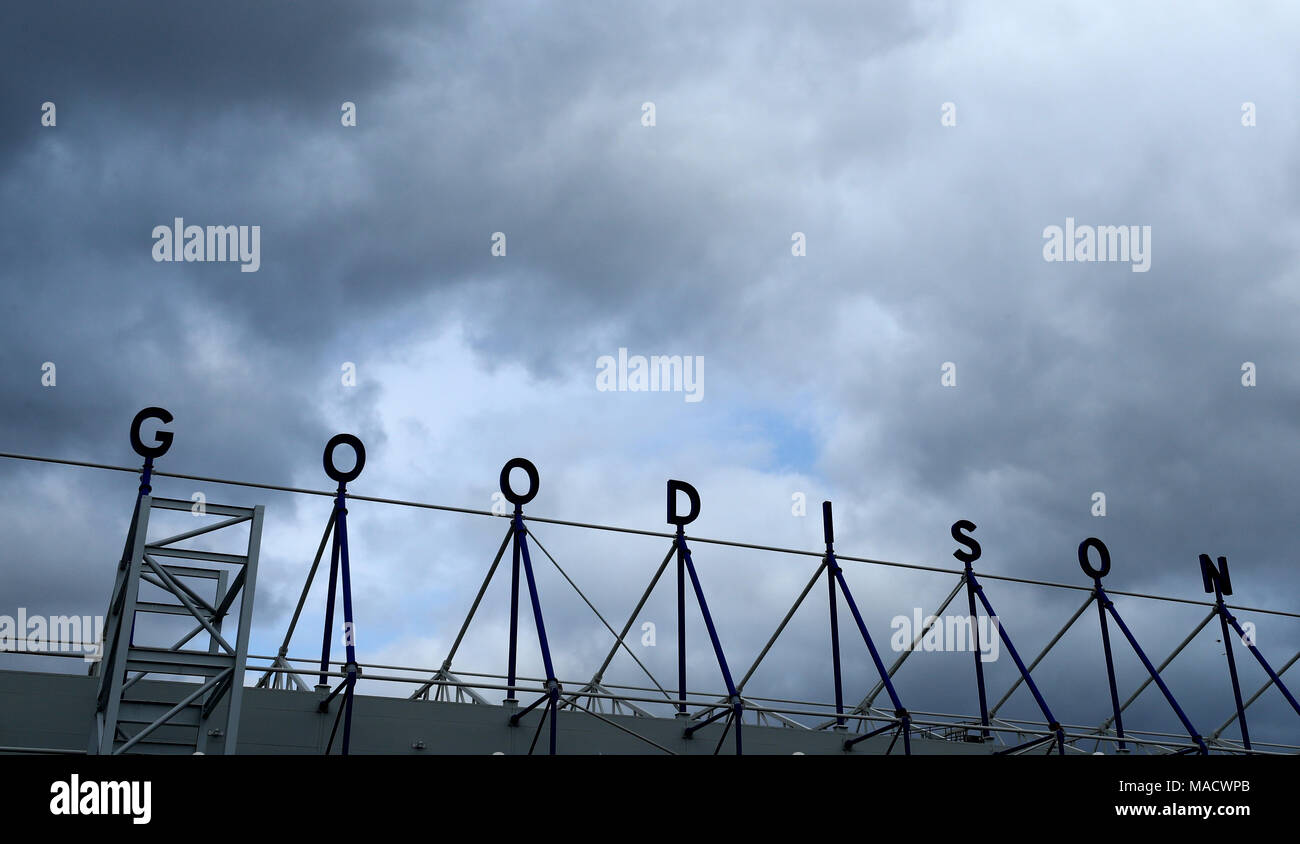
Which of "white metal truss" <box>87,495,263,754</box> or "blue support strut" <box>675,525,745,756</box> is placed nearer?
"white metal truss" <box>87,495,263,754</box>

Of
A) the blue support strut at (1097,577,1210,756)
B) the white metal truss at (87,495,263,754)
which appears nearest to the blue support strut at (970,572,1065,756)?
the blue support strut at (1097,577,1210,756)

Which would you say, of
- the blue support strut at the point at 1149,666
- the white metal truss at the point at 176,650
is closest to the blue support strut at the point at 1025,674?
the blue support strut at the point at 1149,666

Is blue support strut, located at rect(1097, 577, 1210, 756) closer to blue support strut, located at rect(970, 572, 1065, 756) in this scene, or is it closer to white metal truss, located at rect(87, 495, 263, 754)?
blue support strut, located at rect(970, 572, 1065, 756)

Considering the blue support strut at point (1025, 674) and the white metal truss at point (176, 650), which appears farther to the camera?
the blue support strut at point (1025, 674)

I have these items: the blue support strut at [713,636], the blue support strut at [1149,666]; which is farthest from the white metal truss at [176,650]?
the blue support strut at [1149,666]

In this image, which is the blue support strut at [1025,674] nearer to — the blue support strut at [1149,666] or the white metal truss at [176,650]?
the blue support strut at [1149,666]

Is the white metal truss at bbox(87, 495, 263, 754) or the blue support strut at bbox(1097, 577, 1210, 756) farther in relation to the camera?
the blue support strut at bbox(1097, 577, 1210, 756)

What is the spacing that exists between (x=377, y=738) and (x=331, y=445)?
286 inches

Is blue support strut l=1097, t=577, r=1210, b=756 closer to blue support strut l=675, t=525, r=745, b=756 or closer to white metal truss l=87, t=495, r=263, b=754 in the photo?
blue support strut l=675, t=525, r=745, b=756

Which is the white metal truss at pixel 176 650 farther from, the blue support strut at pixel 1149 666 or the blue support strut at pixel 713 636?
the blue support strut at pixel 1149 666
